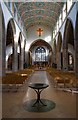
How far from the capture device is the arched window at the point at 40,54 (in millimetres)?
43375

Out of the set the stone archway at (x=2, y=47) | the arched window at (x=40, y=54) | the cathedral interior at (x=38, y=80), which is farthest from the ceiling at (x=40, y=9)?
the arched window at (x=40, y=54)

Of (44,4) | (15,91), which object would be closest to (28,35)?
(44,4)

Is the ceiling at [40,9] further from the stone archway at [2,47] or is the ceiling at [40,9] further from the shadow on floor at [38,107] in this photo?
the shadow on floor at [38,107]

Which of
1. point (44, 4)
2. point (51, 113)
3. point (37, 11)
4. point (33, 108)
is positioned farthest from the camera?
point (37, 11)

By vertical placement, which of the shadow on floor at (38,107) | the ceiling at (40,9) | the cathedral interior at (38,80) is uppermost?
the ceiling at (40,9)

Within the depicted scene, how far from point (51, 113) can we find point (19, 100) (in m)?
1.94

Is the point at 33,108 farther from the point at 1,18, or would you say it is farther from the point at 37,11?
the point at 37,11

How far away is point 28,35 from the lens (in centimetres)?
3183

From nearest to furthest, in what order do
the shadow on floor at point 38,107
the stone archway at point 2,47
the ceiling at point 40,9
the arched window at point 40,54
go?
the shadow on floor at point 38,107 → the stone archway at point 2,47 → the ceiling at point 40,9 → the arched window at point 40,54

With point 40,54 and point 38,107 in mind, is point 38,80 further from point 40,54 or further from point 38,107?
point 40,54

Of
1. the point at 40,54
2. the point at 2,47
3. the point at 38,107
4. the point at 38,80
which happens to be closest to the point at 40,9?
the point at 2,47

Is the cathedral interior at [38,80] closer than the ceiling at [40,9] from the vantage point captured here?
Yes

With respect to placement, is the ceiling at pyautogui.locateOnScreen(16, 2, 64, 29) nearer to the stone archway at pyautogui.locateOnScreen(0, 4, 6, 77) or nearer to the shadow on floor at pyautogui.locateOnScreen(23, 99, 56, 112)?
the stone archway at pyautogui.locateOnScreen(0, 4, 6, 77)

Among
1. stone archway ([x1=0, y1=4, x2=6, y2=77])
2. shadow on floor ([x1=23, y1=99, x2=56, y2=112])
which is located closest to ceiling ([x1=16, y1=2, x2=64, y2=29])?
stone archway ([x1=0, y1=4, x2=6, y2=77])
